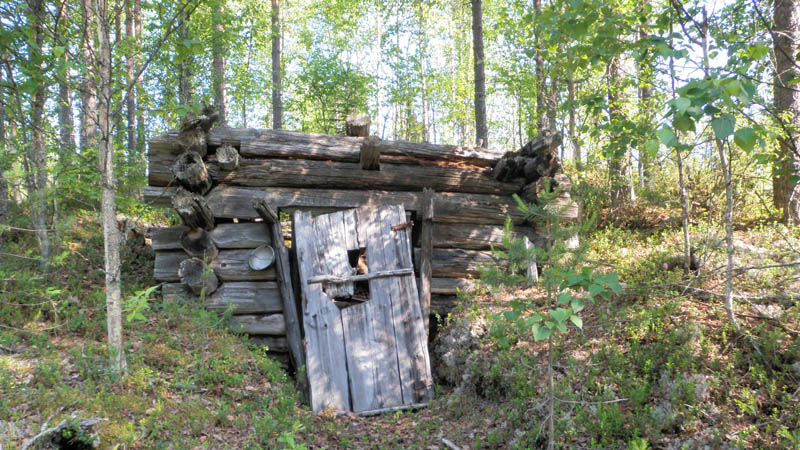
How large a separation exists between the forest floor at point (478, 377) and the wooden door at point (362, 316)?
33 cm

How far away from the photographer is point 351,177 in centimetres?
731

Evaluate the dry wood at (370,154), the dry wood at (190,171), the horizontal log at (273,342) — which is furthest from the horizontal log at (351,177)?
the horizontal log at (273,342)

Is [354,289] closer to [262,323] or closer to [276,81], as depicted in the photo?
[262,323]

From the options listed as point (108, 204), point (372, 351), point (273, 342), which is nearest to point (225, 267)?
point (273, 342)

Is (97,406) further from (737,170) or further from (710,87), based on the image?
(737,170)

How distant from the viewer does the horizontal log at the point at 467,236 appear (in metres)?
7.64

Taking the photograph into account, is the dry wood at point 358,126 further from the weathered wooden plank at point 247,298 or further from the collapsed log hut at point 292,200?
the weathered wooden plank at point 247,298

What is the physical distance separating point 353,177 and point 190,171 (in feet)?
7.85

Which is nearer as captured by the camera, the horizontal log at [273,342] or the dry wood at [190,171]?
the dry wood at [190,171]

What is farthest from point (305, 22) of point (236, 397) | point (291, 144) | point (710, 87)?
point (710, 87)

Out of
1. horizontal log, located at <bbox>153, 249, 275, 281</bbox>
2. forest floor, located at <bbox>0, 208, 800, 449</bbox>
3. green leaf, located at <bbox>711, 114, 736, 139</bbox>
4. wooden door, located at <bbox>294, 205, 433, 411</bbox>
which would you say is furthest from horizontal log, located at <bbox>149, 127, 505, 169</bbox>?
green leaf, located at <bbox>711, 114, 736, 139</bbox>

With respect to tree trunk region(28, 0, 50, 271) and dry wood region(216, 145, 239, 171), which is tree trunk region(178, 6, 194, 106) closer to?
dry wood region(216, 145, 239, 171)

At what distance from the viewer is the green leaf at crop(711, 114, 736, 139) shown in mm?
2264

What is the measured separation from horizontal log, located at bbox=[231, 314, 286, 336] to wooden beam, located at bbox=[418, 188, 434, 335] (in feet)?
6.97
